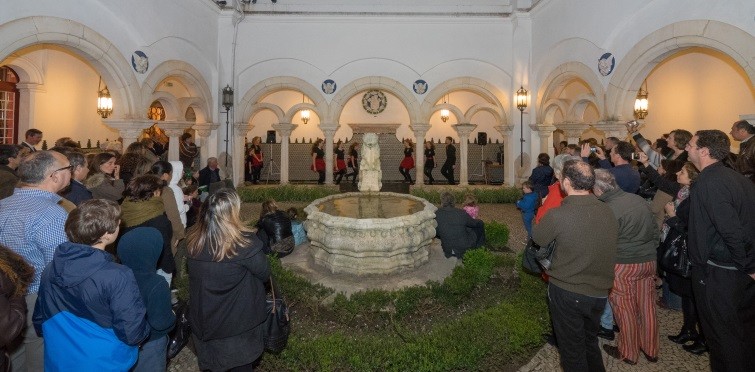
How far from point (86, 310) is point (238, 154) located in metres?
12.9

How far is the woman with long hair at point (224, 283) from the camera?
260 centimetres

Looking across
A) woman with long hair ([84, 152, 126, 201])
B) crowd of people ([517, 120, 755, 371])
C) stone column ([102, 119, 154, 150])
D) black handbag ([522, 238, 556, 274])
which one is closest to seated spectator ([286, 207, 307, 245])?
woman with long hair ([84, 152, 126, 201])

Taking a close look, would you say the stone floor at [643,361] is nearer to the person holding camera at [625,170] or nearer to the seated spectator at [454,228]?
the person holding camera at [625,170]

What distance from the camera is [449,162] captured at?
16469 mm

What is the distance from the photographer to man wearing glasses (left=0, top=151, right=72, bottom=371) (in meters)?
2.86

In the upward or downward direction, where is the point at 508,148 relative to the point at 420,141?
downward

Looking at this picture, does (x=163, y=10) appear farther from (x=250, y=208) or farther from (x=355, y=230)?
(x=355, y=230)

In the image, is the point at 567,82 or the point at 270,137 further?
the point at 270,137

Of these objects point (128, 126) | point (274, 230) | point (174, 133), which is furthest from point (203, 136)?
point (274, 230)

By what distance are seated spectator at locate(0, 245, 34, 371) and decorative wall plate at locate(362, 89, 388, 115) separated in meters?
17.8

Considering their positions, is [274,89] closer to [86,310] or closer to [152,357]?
[152,357]

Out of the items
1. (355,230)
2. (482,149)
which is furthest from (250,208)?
(482,149)

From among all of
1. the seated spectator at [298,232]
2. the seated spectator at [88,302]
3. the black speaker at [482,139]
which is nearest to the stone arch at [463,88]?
the black speaker at [482,139]

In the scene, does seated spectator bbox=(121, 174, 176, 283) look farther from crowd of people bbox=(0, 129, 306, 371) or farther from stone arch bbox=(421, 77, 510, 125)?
stone arch bbox=(421, 77, 510, 125)
